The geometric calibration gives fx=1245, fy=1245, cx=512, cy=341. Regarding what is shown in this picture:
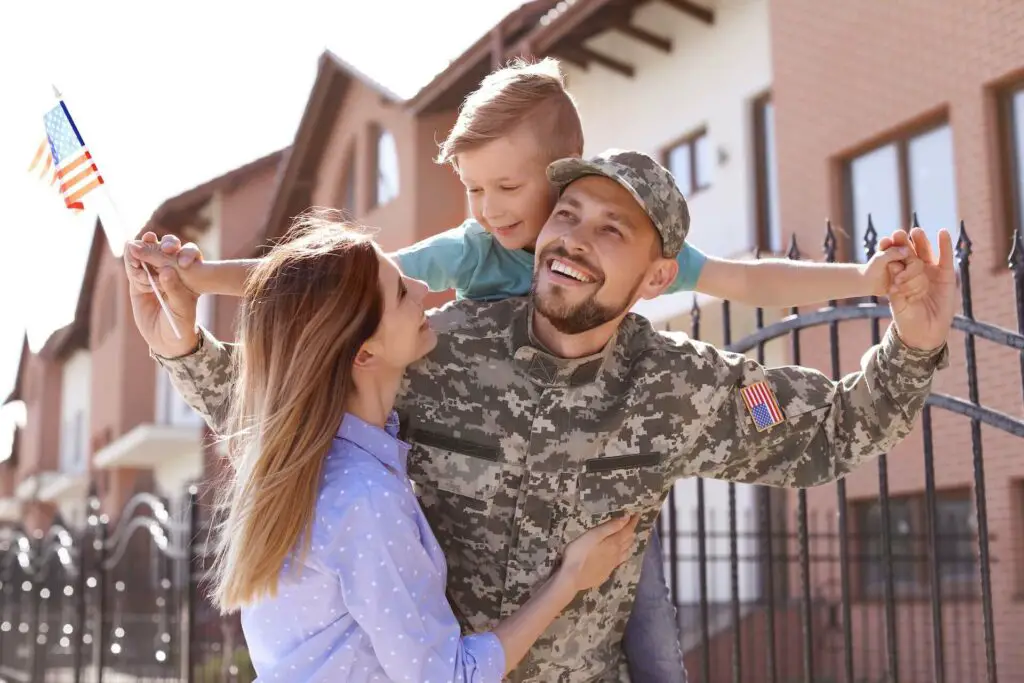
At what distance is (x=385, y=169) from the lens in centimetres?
1920

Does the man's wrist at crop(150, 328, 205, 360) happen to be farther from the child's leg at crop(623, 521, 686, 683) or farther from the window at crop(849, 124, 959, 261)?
the window at crop(849, 124, 959, 261)

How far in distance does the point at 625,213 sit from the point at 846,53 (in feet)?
31.1

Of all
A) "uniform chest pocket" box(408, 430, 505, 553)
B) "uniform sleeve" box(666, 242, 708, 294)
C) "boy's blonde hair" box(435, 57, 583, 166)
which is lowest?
"uniform chest pocket" box(408, 430, 505, 553)

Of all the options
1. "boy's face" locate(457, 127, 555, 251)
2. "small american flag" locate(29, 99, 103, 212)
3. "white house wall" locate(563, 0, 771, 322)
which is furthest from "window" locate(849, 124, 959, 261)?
"small american flag" locate(29, 99, 103, 212)

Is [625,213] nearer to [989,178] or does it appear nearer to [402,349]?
[402,349]

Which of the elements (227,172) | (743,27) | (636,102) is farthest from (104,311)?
(743,27)

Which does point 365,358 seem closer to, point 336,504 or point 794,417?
point 336,504

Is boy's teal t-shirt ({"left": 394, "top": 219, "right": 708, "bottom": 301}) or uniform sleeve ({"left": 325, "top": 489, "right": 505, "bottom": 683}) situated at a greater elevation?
boy's teal t-shirt ({"left": 394, "top": 219, "right": 708, "bottom": 301})

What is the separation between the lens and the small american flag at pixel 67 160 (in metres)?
3.07

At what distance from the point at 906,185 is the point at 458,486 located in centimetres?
916

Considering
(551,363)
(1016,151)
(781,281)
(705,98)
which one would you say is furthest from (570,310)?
(705,98)

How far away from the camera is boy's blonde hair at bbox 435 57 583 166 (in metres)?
3.37

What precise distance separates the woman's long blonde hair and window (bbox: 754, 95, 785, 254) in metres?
10.5

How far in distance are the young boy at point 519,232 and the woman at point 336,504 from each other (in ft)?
1.64
